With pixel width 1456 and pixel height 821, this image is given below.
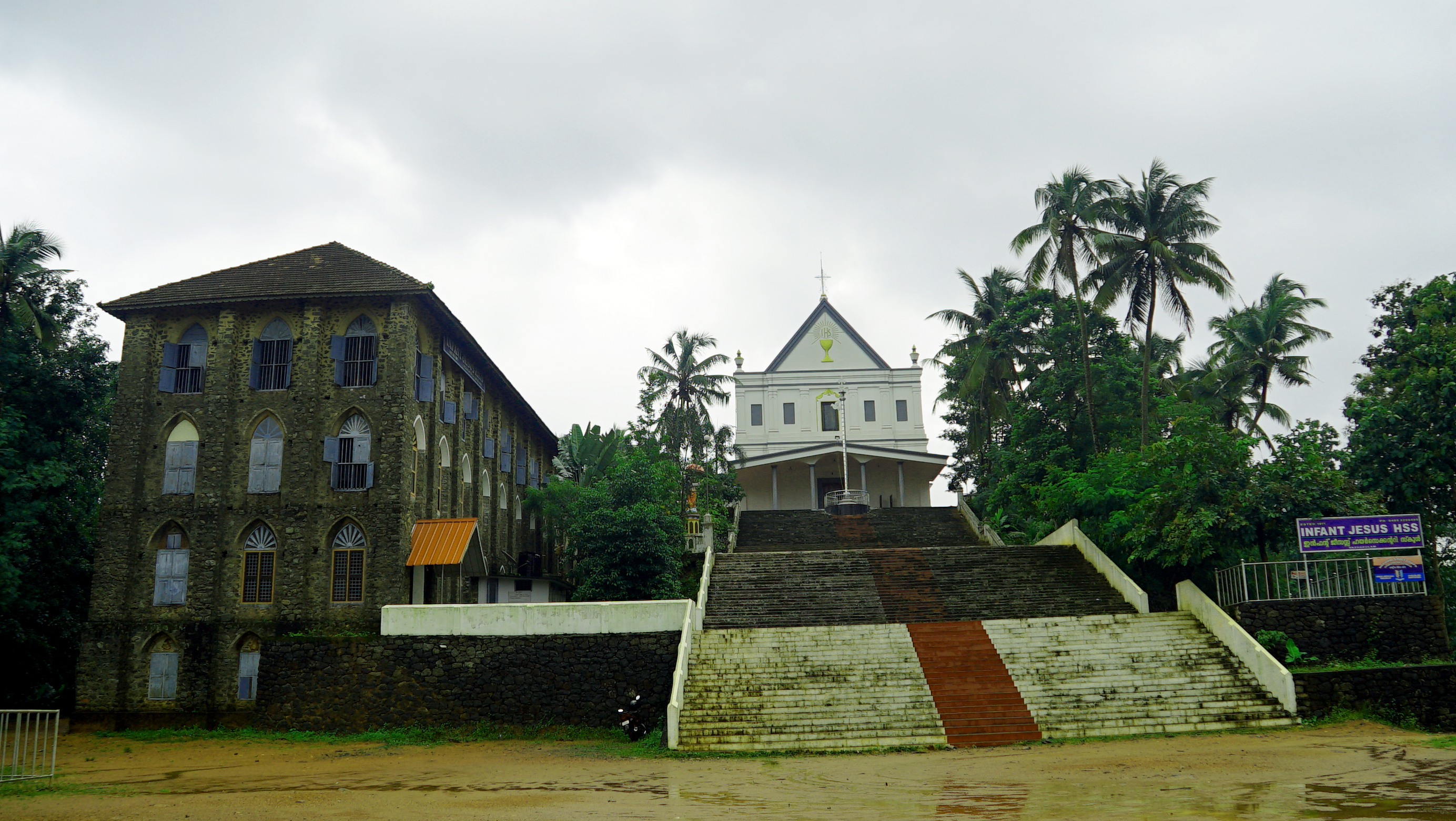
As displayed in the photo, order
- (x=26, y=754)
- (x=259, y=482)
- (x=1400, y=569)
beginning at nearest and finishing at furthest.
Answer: (x=26, y=754) < (x=1400, y=569) < (x=259, y=482)

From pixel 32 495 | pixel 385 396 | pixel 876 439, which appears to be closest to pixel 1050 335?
pixel 876 439

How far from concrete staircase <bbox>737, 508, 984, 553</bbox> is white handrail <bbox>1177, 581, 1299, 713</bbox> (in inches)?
431

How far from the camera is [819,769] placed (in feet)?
46.9

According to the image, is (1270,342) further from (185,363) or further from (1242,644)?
(185,363)

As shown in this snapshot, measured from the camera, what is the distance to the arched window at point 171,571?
22.5 m

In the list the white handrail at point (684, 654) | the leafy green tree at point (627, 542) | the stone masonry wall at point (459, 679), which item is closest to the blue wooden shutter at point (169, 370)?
the stone masonry wall at point (459, 679)

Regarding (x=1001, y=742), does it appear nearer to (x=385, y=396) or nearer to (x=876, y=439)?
(x=385, y=396)

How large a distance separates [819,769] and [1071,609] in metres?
9.70

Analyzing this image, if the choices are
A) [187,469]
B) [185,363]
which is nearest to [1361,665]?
[187,469]

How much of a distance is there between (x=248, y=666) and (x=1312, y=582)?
21985 millimetres

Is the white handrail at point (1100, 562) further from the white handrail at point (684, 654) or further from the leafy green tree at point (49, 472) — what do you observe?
the leafy green tree at point (49, 472)

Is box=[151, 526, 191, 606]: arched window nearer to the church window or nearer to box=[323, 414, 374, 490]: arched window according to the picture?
box=[323, 414, 374, 490]: arched window

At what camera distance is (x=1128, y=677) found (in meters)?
18.2

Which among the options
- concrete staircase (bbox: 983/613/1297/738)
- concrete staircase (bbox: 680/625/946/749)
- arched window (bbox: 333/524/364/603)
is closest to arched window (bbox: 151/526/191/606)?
arched window (bbox: 333/524/364/603)
